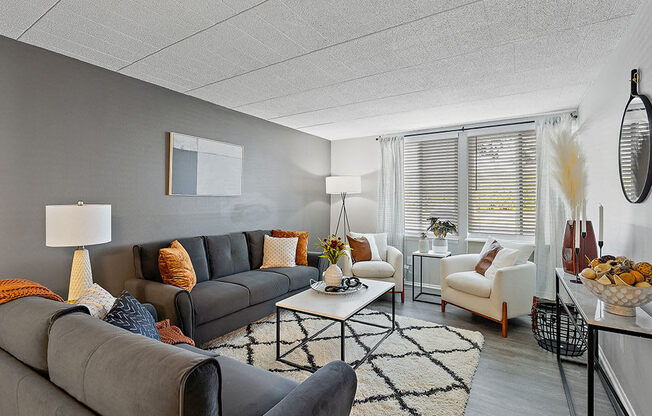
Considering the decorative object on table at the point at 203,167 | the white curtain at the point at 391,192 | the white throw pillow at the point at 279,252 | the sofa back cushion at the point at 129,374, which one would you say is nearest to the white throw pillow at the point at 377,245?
the white curtain at the point at 391,192

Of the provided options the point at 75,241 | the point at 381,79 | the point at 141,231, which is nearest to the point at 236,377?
the point at 75,241

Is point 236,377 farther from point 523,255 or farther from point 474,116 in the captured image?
point 474,116

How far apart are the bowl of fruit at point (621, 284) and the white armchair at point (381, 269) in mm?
2516

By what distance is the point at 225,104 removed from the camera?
3.76 m

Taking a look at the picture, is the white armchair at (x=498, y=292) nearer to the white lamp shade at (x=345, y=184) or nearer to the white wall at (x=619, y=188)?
the white wall at (x=619, y=188)

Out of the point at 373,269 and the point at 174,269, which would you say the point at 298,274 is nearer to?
the point at 373,269

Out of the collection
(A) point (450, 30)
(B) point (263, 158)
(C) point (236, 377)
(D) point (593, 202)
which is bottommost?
(C) point (236, 377)

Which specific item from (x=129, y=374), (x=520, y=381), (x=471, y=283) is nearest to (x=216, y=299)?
(x=129, y=374)

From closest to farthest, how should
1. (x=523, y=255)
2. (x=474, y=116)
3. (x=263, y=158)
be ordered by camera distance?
(x=523, y=255) → (x=474, y=116) → (x=263, y=158)

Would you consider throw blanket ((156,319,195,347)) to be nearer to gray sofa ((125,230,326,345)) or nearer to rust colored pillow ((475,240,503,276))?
gray sofa ((125,230,326,345))

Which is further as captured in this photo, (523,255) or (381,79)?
(523,255)

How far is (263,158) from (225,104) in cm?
93

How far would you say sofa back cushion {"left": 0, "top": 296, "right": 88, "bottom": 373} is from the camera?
1.13 metres

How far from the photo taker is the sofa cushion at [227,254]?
3451 millimetres
